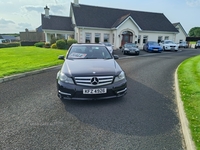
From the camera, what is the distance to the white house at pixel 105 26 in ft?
87.6

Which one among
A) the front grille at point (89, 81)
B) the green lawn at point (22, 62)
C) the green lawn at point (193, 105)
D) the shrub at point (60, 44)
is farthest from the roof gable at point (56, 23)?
the green lawn at point (193, 105)

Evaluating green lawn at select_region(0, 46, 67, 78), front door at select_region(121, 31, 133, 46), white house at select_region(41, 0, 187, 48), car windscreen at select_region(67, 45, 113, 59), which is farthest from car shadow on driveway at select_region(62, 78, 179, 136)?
front door at select_region(121, 31, 133, 46)

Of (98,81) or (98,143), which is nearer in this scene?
(98,143)

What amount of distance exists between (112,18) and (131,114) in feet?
97.2

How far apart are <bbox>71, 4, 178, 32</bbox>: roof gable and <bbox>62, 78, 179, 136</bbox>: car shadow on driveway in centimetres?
2413

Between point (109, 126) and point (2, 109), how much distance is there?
2913 millimetres

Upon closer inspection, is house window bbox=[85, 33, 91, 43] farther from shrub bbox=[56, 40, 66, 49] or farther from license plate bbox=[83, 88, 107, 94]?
license plate bbox=[83, 88, 107, 94]

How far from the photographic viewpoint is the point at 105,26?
28297 millimetres

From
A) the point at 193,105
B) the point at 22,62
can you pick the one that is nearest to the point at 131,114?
the point at 193,105

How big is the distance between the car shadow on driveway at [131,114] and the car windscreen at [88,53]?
1729 mm

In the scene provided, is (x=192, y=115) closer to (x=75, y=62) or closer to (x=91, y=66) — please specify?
(x=91, y=66)

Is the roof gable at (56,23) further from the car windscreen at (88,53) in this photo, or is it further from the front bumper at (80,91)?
the front bumper at (80,91)

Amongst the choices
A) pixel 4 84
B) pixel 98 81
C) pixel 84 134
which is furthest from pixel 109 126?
pixel 4 84

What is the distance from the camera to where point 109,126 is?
3342 millimetres
